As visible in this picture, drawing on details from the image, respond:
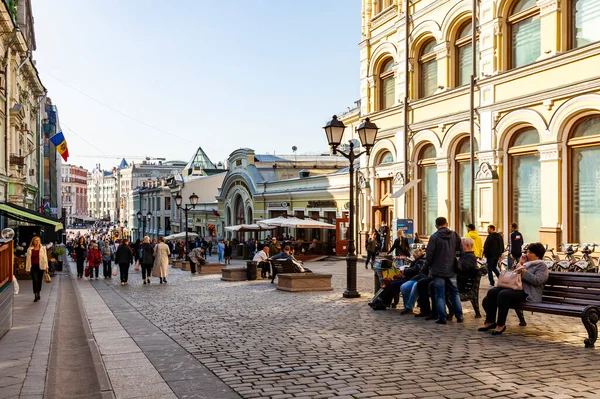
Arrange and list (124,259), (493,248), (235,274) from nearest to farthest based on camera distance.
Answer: (493,248)
(235,274)
(124,259)

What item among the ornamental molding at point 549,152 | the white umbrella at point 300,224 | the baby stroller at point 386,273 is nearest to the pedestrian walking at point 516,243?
the ornamental molding at point 549,152

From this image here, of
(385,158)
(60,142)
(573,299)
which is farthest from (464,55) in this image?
(60,142)

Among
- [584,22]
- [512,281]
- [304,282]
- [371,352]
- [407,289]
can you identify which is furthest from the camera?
[584,22]

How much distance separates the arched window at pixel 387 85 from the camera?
29.4 meters

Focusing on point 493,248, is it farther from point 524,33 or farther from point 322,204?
point 322,204

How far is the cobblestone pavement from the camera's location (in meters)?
6.33

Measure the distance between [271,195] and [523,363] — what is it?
131 ft

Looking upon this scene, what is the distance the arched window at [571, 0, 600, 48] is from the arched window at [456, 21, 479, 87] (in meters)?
4.99

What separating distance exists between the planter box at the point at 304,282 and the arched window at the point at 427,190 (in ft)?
38.2

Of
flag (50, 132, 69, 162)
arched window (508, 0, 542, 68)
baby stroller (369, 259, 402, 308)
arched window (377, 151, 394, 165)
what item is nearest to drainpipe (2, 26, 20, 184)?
flag (50, 132, 69, 162)

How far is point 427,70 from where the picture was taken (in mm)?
26906

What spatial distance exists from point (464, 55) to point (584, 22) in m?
5.98

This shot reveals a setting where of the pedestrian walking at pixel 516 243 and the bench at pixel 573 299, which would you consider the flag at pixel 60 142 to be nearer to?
the pedestrian walking at pixel 516 243

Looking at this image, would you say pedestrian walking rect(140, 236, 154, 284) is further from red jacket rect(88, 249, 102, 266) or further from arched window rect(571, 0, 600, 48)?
arched window rect(571, 0, 600, 48)
